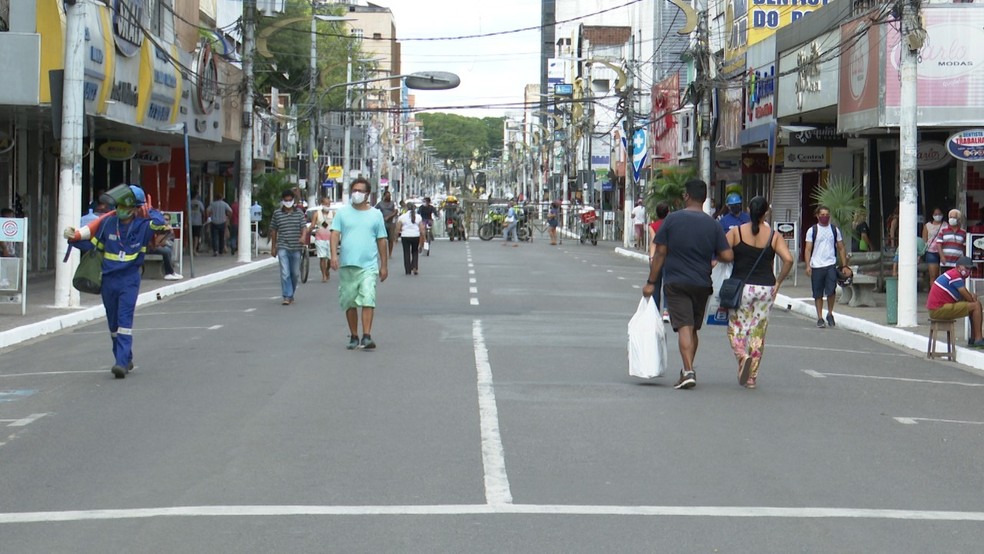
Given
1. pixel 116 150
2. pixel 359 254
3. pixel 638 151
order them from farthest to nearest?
pixel 638 151 < pixel 116 150 < pixel 359 254

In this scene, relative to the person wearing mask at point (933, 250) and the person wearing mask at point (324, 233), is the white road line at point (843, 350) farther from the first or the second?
the person wearing mask at point (324, 233)

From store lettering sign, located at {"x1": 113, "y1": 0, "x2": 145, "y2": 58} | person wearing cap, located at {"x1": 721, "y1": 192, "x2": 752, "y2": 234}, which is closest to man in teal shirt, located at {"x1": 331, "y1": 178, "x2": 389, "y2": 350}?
person wearing cap, located at {"x1": 721, "y1": 192, "x2": 752, "y2": 234}

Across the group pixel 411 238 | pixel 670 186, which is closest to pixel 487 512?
pixel 411 238

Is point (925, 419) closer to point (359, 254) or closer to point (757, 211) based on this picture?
point (757, 211)

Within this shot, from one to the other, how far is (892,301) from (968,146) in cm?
337

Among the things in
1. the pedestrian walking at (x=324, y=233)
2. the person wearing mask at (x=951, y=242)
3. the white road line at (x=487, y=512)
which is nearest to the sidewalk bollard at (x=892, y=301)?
the person wearing mask at (x=951, y=242)

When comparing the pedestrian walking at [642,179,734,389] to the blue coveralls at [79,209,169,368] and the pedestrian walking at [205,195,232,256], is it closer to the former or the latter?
the blue coveralls at [79,209,169,368]

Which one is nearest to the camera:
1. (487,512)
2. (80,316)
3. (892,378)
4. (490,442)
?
(487,512)

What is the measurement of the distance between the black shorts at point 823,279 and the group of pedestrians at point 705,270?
8594 mm

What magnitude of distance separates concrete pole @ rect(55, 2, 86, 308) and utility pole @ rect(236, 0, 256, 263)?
1609 cm

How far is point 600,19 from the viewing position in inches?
4934

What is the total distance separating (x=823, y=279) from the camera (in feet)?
70.2

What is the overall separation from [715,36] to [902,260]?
37.4 m

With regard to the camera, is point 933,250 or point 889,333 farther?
point 933,250
